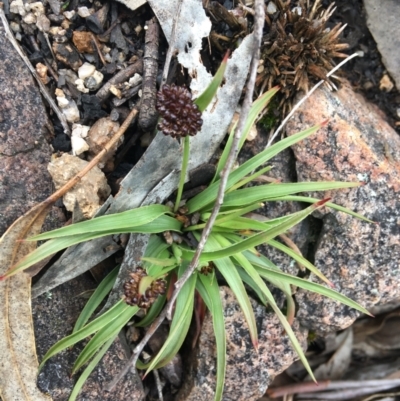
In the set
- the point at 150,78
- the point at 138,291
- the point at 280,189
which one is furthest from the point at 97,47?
the point at 138,291

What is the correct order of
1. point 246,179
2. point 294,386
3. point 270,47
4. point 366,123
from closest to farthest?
1. point 246,179
2. point 270,47
3. point 366,123
4. point 294,386

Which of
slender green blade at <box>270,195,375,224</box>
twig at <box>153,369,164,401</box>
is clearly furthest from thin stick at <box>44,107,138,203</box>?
twig at <box>153,369,164,401</box>

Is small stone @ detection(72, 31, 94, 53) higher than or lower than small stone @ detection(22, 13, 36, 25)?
higher

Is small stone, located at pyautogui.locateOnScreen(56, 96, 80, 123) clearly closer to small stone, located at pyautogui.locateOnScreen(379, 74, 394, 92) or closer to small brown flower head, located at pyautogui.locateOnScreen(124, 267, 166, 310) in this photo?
small brown flower head, located at pyautogui.locateOnScreen(124, 267, 166, 310)

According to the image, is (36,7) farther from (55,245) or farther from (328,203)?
(328,203)

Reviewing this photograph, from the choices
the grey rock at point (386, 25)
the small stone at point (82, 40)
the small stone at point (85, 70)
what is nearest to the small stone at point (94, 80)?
the small stone at point (85, 70)

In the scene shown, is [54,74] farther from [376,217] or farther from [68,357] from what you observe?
[376,217]

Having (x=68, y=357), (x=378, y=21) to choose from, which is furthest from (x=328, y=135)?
(x=68, y=357)
